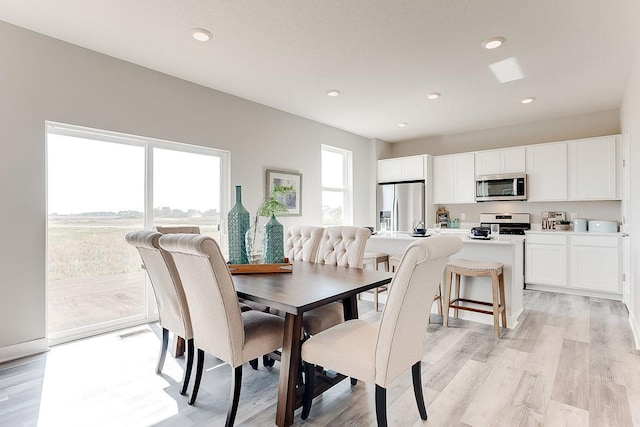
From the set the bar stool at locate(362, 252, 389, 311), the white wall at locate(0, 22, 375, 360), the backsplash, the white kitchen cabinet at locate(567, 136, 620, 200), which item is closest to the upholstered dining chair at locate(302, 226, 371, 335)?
the bar stool at locate(362, 252, 389, 311)

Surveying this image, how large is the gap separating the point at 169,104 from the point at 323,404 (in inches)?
127

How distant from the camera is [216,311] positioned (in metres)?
1.71

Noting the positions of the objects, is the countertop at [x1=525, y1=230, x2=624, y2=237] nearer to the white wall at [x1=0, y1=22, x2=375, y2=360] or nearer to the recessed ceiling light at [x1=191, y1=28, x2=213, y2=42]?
the white wall at [x1=0, y1=22, x2=375, y2=360]

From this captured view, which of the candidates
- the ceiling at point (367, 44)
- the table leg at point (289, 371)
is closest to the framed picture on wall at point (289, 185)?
the ceiling at point (367, 44)

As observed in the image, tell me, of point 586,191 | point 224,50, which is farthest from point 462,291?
point 224,50

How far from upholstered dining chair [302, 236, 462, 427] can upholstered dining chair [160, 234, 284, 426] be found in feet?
0.94

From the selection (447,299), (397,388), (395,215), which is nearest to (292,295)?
(397,388)

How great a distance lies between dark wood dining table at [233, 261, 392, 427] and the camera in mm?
1633

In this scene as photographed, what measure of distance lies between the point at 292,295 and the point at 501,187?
4.89m

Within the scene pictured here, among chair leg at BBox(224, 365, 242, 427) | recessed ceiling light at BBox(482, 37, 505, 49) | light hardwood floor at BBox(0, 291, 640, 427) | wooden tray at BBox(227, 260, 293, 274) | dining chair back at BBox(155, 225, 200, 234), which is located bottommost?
light hardwood floor at BBox(0, 291, 640, 427)

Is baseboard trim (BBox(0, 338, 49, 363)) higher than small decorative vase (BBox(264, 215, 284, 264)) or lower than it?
lower

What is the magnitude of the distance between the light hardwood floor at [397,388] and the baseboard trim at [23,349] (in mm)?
89

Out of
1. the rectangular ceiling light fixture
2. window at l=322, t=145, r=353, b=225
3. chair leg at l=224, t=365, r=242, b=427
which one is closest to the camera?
chair leg at l=224, t=365, r=242, b=427

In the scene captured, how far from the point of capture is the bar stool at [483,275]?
3.09 metres
